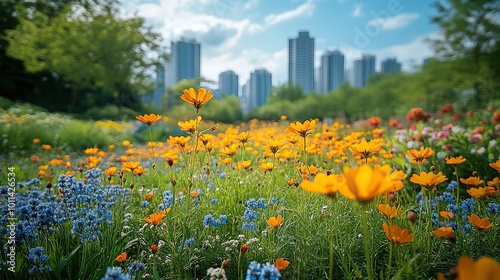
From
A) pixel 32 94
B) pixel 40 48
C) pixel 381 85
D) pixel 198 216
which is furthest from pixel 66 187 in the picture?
pixel 381 85

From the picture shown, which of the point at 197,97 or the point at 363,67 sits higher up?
the point at 363,67

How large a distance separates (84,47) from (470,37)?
19.7 metres

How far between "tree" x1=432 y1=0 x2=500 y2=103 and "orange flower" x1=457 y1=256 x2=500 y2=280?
49.7ft

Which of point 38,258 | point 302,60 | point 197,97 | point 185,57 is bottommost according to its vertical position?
point 38,258

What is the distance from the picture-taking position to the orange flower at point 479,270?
45cm

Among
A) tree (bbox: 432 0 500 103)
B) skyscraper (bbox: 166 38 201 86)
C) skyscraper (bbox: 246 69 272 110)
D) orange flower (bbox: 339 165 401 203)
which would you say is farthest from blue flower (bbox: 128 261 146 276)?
skyscraper (bbox: 166 38 201 86)

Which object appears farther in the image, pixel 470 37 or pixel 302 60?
pixel 302 60

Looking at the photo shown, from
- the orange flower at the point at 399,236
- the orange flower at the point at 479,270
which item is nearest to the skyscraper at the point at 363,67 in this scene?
the orange flower at the point at 399,236

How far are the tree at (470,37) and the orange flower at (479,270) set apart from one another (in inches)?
596

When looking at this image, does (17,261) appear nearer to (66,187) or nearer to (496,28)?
(66,187)

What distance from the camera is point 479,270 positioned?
45cm

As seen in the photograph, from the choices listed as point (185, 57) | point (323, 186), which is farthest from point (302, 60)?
point (323, 186)

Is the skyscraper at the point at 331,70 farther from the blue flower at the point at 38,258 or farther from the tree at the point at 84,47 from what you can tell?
the blue flower at the point at 38,258

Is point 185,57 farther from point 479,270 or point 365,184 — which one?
point 479,270
